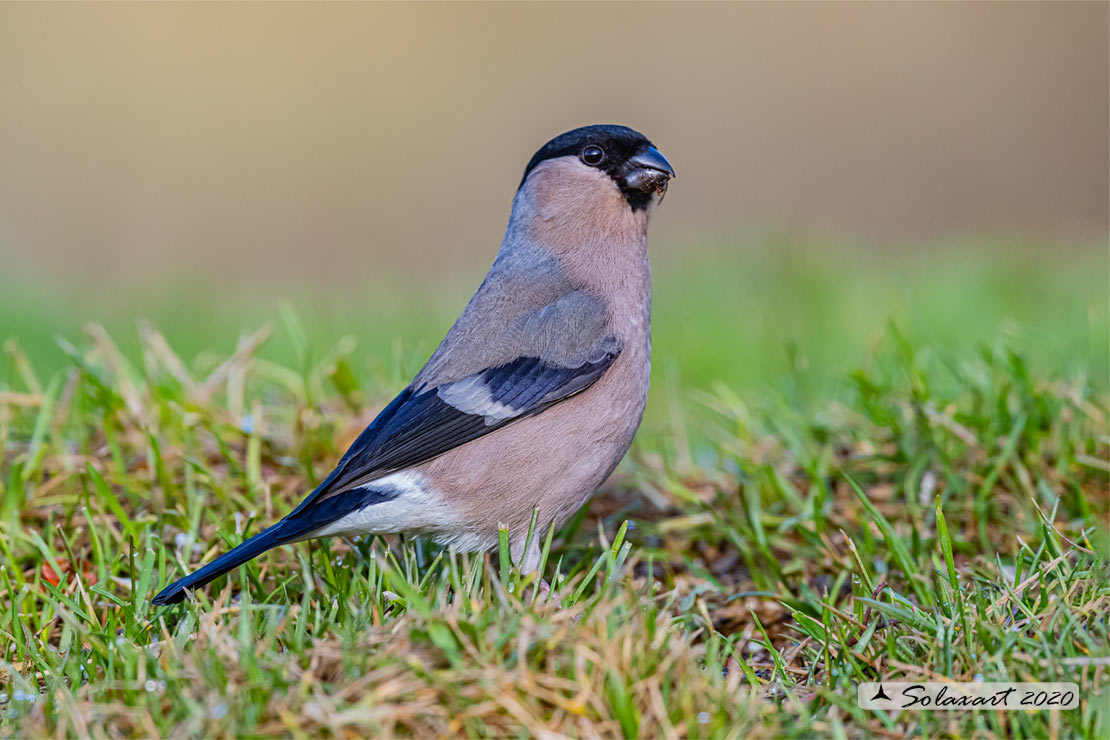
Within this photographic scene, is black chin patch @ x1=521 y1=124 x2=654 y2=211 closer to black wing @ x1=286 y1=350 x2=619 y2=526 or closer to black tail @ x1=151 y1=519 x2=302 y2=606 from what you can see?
black wing @ x1=286 y1=350 x2=619 y2=526

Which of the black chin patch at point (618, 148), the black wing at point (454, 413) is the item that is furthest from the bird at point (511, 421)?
the black chin patch at point (618, 148)

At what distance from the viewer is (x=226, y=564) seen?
10.2ft

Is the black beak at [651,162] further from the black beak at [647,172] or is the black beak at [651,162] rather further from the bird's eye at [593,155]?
the bird's eye at [593,155]

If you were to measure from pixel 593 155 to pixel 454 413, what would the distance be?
1.07 metres

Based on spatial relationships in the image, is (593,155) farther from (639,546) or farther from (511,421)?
(639,546)

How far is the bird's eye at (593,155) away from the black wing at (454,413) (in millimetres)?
733

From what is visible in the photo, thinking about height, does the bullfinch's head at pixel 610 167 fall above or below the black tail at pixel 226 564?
above

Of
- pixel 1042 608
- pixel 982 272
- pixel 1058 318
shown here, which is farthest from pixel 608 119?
pixel 1042 608

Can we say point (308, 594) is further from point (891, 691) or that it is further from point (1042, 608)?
point (1042, 608)

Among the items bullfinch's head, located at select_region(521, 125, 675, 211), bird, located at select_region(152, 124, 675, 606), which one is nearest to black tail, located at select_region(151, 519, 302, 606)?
bird, located at select_region(152, 124, 675, 606)

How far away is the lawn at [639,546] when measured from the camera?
2.36m

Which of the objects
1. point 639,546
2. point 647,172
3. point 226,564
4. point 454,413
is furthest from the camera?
point 639,546

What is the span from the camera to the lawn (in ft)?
7.75

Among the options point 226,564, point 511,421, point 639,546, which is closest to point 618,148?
point 511,421
